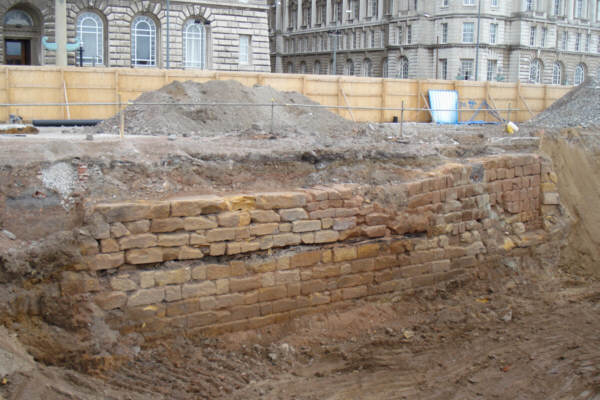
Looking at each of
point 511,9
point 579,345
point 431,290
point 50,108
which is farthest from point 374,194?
point 511,9

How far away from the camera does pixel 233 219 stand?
27.3 ft

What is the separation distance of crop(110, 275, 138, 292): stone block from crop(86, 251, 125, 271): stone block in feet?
0.50

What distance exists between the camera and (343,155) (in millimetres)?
10781

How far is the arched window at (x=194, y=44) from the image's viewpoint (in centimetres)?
3369

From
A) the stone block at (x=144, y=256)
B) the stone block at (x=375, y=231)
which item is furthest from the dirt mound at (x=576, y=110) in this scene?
the stone block at (x=144, y=256)

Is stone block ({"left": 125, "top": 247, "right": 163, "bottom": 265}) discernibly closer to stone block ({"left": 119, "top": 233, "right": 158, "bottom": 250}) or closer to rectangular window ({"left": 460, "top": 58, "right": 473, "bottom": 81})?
stone block ({"left": 119, "top": 233, "right": 158, "bottom": 250})

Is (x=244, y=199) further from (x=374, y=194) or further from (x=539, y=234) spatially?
(x=539, y=234)

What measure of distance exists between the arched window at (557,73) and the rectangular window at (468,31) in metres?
10.1

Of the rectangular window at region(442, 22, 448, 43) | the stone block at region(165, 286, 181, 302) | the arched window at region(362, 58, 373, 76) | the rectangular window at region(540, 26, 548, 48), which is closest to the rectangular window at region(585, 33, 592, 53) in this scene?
the rectangular window at region(540, 26, 548, 48)

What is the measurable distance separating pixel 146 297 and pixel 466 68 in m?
54.5

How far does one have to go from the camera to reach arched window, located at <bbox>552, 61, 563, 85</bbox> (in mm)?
62525

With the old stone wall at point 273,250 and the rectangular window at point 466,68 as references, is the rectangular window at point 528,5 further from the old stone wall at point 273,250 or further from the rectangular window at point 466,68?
the old stone wall at point 273,250

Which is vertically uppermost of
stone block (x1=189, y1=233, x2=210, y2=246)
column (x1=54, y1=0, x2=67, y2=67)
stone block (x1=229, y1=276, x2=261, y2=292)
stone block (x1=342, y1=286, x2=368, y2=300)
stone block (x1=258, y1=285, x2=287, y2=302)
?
column (x1=54, y1=0, x2=67, y2=67)

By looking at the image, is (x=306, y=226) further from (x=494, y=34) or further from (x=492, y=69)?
(x=494, y=34)
